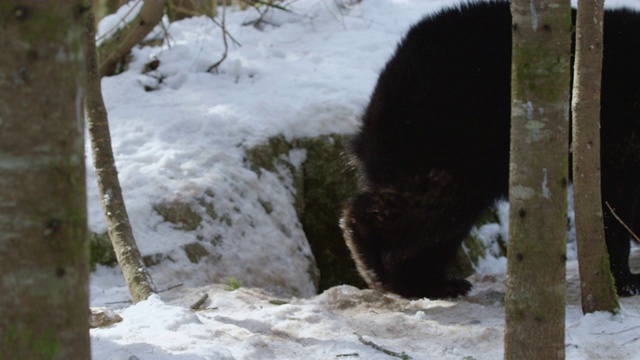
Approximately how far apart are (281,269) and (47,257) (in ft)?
13.1

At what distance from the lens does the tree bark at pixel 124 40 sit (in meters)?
6.73

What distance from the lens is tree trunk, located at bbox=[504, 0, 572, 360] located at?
219 cm

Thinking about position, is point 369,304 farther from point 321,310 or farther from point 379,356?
point 379,356

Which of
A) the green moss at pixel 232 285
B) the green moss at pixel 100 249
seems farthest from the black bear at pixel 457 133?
Answer: the green moss at pixel 100 249

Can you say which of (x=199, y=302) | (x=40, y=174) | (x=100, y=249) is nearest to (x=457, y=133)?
(x=199, y=302)

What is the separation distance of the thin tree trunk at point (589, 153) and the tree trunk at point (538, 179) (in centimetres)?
119

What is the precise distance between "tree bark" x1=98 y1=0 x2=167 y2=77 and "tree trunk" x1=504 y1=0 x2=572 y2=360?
492 centimetres

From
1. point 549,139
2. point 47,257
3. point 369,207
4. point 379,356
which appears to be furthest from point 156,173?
point 47,257

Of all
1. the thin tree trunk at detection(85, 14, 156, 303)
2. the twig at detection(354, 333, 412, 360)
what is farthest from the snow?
the thin tree trunk at detection(85, 14, 156, 303)

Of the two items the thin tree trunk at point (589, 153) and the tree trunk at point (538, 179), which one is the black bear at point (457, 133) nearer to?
the thin tree trunk at point (589, 153)

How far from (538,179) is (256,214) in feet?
11.8

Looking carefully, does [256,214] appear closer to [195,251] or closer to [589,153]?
[195,251]

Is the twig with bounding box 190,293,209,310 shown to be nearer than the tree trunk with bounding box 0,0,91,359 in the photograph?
No

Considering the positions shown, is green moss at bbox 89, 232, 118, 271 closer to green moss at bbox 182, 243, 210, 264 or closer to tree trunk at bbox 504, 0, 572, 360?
green moss at bbox 182, 243, 210, 264
